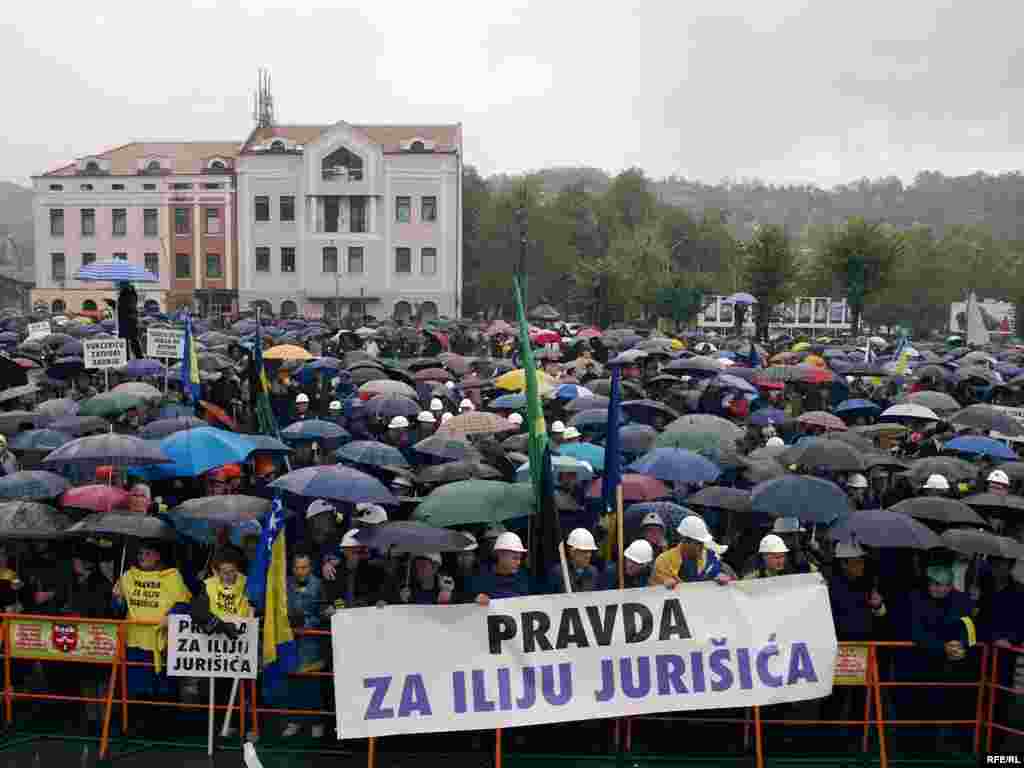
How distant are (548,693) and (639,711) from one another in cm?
57

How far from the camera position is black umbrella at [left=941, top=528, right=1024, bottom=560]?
7363 millimetres

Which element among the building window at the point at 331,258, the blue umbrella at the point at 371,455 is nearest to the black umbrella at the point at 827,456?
the blue umbrella at the point at 371,455

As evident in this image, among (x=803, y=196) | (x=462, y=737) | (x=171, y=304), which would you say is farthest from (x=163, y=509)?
(x=803, y=196)

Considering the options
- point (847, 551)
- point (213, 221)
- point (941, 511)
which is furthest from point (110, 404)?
point (213, 221)

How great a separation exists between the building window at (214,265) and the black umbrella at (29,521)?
57102 millimetres

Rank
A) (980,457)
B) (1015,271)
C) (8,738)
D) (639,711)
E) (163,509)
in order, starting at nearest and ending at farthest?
(639,711) → (8,738) → (163,509) → (980,457) → (1015,271)

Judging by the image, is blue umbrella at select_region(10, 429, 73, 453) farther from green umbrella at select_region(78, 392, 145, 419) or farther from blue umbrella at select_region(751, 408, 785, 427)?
blue umbrella at select_region(751, 408, 785, 427)

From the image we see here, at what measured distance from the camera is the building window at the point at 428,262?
201 feet

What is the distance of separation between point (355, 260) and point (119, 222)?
49.5 ft

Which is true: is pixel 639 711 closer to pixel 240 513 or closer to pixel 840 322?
pixel 240 513

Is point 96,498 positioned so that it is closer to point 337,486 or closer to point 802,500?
point 337,486

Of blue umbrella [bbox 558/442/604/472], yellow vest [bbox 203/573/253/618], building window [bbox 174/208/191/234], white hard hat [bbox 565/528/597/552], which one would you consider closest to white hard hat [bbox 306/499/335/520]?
yellow vest [bbox 203/573/253/618]

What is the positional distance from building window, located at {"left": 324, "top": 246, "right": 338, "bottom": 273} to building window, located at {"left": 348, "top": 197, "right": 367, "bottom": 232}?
1673 millimetres

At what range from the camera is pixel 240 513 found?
25.8ft
